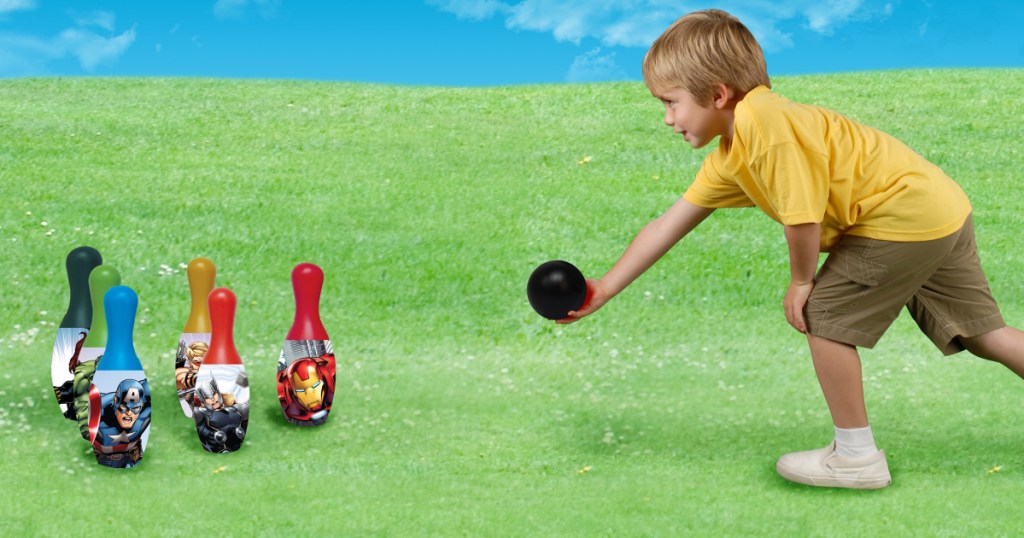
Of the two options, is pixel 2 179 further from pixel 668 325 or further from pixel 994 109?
pixel 994 109

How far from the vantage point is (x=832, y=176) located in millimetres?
3150

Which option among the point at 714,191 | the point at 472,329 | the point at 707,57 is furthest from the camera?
the point at 472,329

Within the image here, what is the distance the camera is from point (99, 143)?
8805 mm

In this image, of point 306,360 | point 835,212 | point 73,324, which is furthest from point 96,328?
point 835,212

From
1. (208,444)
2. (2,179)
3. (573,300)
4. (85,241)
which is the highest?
(2,179)

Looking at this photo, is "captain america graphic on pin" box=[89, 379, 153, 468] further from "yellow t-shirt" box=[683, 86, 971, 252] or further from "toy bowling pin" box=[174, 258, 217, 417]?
"yellow t-shirt" box=[683, 86, 971, 252]

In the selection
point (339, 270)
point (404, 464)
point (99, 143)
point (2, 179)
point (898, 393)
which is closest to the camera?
point (404, 464)

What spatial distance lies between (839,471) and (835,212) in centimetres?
81

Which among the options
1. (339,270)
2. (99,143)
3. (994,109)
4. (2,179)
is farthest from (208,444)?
(994,109)

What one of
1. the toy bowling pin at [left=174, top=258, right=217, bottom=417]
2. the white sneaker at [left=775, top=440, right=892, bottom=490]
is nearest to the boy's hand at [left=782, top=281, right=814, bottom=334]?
the white sneaker at [left=775, top=440, right=892, bottom=490]

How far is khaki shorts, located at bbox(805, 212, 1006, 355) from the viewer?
3.25 metres

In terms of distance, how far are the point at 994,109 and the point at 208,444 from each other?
8.45 m

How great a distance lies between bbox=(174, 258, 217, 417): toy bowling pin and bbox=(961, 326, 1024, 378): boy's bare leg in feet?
8.09

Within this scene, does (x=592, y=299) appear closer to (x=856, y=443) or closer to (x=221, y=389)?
(x=856, y=443)
